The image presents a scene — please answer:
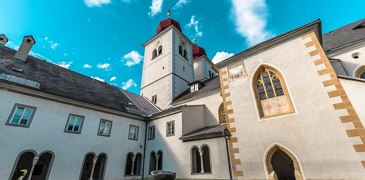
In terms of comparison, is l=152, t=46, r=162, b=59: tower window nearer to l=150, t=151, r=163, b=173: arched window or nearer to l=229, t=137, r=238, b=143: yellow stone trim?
l=150, t=151, r=163, b=173: arched window

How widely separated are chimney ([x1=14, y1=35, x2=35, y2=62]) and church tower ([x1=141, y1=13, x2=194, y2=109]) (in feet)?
44.7

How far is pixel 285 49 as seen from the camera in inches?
364

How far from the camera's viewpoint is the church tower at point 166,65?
21.7 meters

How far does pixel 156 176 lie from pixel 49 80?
12826 mm

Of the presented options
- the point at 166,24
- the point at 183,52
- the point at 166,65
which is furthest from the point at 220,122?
the point at 166,24

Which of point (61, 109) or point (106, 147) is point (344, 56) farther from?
point (61, 109)

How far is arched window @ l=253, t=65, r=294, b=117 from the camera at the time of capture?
8391 mm

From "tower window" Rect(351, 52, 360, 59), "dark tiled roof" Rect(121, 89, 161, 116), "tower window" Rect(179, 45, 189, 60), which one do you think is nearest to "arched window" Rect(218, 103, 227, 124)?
"dark tiled roof" Rect(121, 89, 161, 116)

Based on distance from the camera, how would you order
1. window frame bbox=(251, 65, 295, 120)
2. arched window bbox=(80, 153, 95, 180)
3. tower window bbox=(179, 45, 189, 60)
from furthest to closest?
tower window bbox=(179, 45, 189, 60)
arched window bbox=(80, 153, 95, 180)
window frame bbox=(251, 65, 295, 120)

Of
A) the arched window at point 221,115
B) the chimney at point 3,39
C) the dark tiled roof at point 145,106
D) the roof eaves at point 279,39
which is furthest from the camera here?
the dark tiled roof at point 145,106

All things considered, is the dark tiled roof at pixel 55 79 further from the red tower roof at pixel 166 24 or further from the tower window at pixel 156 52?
the red tower roof at pixel 166 24

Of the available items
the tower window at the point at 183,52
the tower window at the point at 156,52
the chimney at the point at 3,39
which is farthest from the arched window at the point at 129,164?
the tower window at the point at 183,52

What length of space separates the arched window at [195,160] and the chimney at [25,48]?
16.5 metres

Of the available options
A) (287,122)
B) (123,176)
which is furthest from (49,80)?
(287,122)
